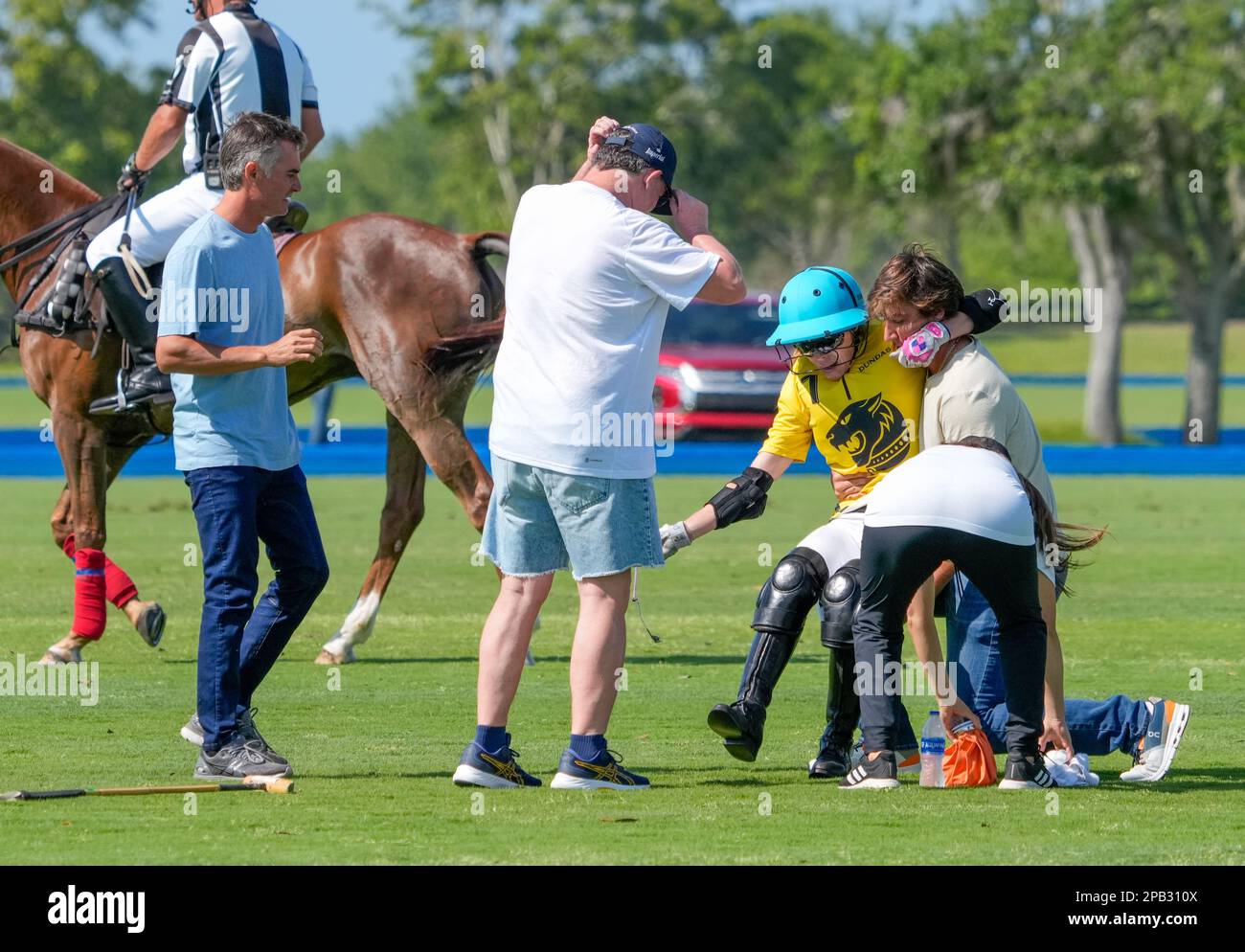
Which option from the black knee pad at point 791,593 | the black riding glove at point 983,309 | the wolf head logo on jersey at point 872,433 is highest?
the black riding glove at point 983,309

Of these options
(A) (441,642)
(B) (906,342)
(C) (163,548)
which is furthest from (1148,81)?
(B) (906,342)

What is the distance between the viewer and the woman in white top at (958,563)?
641 centimetres

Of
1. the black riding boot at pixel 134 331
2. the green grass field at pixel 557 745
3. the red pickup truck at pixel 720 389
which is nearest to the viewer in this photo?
the green grass field at pixel 557 745

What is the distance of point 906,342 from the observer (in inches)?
264

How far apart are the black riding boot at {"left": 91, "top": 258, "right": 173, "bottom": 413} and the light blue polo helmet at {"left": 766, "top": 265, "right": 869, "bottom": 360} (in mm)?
3525

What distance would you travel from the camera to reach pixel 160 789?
6.59 metres

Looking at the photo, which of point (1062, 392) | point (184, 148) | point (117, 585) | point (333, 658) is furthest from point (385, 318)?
point (1062, 392)

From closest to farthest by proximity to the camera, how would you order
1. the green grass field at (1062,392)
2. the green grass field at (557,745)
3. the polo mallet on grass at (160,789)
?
the green grass field at (557,745) < the polo mallet on grass at (160,789) < the green grass field at (1062,392)

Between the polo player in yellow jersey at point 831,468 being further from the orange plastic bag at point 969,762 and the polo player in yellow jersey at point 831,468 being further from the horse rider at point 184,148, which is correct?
the horse rider at point 184,148

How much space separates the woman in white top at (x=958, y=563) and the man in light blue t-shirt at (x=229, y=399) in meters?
1.94

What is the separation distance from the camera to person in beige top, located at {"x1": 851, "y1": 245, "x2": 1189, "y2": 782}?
670 centimetres

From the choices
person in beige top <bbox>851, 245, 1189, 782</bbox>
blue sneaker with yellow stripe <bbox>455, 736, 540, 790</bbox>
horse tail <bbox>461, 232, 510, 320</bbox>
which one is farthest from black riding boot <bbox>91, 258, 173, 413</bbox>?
person in beige top <bbox>851, 245, 1189, 782</bbox>

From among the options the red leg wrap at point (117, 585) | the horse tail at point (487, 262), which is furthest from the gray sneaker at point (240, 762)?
the horse tail at point (487, 262)

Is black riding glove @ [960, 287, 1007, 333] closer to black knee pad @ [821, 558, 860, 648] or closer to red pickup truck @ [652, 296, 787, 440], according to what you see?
black knee pad @ [821, 558, 860, 648]
